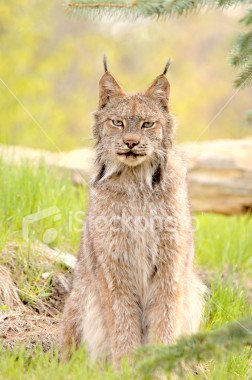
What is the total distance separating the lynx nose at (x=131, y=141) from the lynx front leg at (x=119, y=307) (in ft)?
2.32

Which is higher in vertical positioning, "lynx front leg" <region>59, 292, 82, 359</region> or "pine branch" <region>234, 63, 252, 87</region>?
"pine branch" <region>234, 63, 252, 87</region>

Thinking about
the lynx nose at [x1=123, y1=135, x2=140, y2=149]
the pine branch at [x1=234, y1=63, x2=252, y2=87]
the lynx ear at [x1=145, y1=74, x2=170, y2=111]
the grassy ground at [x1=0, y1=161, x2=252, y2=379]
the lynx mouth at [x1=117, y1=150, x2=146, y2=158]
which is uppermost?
the lynx ear at [x1=145, y1=74, x2=170, y2=111]

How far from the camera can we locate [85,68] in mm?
16047

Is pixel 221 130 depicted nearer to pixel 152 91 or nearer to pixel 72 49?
pixel 72 49

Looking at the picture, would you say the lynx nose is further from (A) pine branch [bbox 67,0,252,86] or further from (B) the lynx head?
(A) pine branch [bbox 67,0,252,86]

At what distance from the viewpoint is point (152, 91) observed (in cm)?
413

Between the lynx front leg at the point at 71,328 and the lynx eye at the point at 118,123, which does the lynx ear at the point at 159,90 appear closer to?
the lynx eye at the point at 118,123

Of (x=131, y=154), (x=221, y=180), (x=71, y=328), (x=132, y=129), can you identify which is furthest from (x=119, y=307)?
(x=221, y=180)

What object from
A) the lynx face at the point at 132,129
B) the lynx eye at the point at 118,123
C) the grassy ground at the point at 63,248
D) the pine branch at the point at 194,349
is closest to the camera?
the pine branch at the point at 194,349

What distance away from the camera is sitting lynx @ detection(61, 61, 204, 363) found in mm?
3982

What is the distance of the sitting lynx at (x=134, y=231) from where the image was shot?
3.98 metres

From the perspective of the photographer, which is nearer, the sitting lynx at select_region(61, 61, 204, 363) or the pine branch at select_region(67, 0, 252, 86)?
the pine branch at select_region(67, 0, 252, 86)

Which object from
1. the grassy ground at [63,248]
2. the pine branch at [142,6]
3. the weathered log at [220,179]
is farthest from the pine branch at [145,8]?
the weathered log at [220,179]

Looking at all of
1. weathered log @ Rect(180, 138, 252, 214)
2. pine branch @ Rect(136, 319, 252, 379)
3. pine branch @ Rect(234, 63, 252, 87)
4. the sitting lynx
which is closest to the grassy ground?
the sitting lynx
